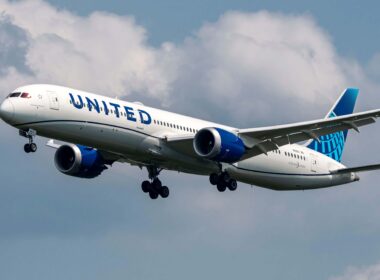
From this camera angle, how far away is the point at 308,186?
79562mm

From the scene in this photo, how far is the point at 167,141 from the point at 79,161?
7772 mm

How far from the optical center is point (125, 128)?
6738 centimetres

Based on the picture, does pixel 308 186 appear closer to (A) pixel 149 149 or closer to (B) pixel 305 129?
(B) pixel 305 129

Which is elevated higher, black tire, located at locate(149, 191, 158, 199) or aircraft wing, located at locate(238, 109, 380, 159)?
aircraft wing, located at locate(238, 109, 380, 159)

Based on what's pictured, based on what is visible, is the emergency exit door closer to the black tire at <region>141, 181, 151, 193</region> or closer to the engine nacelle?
the engine nacelle

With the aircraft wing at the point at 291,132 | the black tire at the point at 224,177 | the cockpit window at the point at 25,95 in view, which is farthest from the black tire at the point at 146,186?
the cockpit window at the point at 25,95

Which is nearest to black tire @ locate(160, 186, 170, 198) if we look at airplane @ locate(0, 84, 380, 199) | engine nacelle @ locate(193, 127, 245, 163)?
airplane @ locate(0, 84, 380, 199)

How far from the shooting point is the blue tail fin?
83.1 meters

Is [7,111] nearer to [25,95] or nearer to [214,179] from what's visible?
[25,95]

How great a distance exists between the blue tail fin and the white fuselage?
6.07 meters

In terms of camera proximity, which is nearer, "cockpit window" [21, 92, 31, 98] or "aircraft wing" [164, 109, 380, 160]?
"cockpit window" [21, 92, 31, 98]

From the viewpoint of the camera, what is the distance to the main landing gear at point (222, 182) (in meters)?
72.3

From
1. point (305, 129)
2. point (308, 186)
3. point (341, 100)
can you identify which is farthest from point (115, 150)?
point (341, 100)

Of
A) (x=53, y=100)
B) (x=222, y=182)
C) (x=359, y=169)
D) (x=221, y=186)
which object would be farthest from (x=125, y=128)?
(x=359, y=169)
